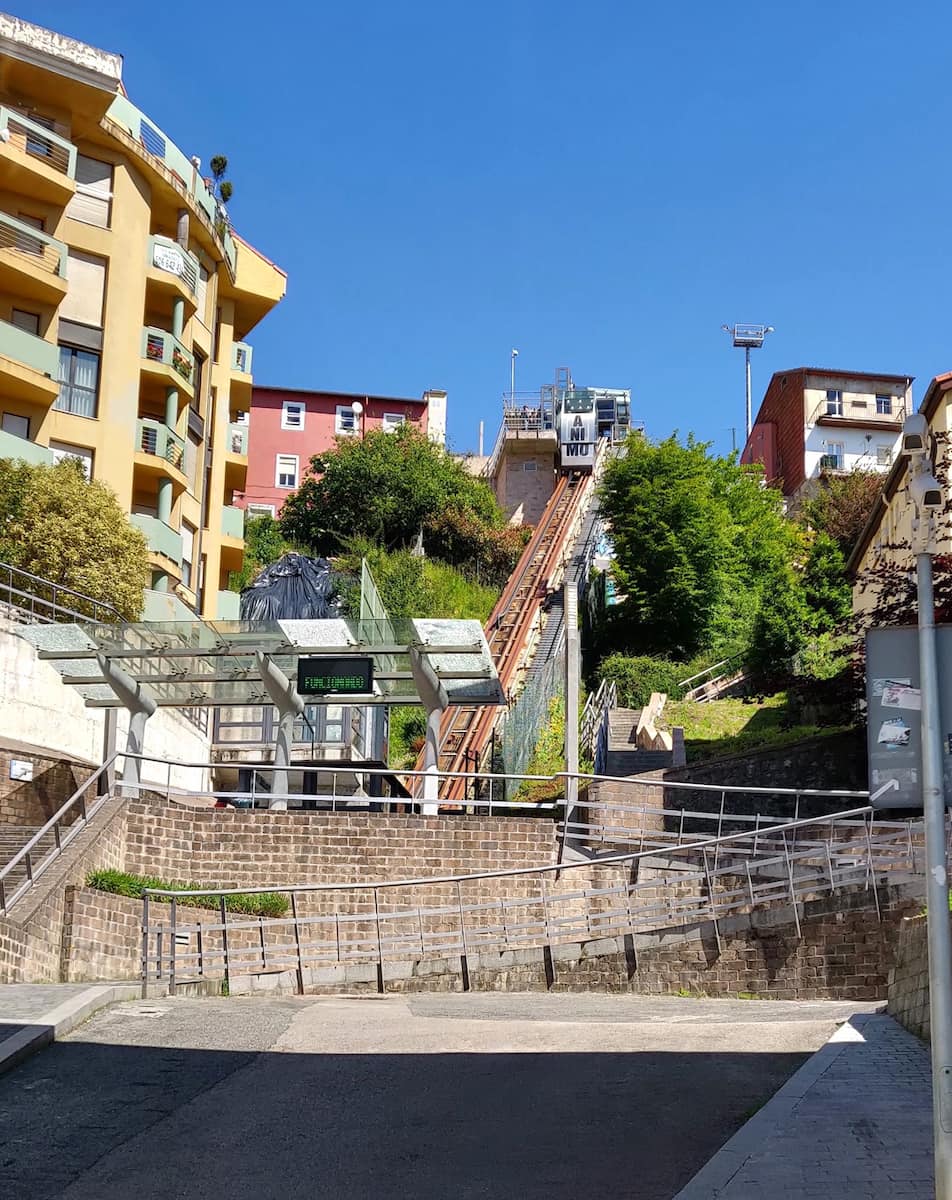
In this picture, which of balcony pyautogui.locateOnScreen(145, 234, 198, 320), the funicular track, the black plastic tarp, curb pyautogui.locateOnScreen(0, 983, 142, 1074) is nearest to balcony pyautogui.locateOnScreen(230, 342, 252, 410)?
the black plastic tarp

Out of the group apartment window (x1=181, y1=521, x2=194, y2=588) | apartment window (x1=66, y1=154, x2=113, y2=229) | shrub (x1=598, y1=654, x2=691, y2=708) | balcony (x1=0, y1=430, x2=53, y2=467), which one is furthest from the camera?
shrub (x1=598, y1=654, x2=691, y2=708)

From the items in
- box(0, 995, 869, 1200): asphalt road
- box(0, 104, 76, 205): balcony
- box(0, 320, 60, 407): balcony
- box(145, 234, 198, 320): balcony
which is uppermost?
box(0, 104, 76, 205): balcony

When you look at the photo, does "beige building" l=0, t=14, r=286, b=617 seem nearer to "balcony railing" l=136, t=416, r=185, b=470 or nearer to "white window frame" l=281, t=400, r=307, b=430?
"balcony railing" l=136, t=416, r=185, b=470

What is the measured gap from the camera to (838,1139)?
9.94 m

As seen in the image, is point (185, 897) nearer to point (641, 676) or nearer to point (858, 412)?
point (641, 676)

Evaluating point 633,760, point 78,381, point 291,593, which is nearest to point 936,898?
point 633,760

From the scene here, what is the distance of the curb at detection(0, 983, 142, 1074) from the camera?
12.6 meters

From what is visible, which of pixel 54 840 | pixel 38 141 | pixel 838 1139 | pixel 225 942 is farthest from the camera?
pixel 38 141

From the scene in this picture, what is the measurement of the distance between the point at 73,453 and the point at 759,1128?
30.6 m

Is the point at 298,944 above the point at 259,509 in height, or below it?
below

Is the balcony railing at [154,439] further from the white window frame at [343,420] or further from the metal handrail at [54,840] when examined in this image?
the white window frame at [343,420]

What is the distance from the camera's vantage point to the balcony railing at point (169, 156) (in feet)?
133

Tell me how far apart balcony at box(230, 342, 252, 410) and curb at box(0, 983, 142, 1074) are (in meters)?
32.8

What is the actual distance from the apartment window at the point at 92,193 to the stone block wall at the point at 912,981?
96.6ft
